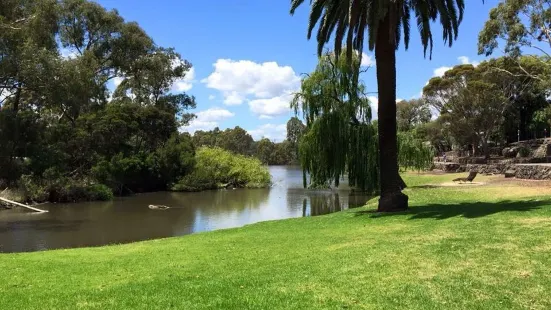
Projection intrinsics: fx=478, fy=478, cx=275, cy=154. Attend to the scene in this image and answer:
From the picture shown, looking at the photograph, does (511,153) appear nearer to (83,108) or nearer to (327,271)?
(83,108)

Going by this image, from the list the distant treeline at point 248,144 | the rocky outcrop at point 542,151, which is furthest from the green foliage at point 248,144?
the rocky outcrop at point 542,151

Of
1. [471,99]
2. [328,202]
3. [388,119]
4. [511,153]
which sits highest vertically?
[471,99]

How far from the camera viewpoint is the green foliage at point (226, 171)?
55.8 m

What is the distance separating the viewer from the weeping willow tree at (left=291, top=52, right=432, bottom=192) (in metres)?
30.7

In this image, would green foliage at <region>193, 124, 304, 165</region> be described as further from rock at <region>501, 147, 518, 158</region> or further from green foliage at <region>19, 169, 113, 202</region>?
green foliage at <region>19, 169, 113, 202</region>

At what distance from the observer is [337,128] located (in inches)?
1206

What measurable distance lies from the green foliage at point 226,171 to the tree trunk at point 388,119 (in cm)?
3862

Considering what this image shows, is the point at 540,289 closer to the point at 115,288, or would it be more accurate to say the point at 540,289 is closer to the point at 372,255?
the point at 372,255

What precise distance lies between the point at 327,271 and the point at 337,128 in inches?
899

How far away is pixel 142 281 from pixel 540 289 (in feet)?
21.4

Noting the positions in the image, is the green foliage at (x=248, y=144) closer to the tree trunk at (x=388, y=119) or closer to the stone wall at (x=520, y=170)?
the stone wall at (x=520, y=170)

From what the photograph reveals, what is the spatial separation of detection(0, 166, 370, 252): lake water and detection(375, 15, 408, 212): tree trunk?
10469 mm

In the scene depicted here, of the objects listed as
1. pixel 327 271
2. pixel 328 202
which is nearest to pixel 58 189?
pixel 328 202

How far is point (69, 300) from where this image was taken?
757 cm
